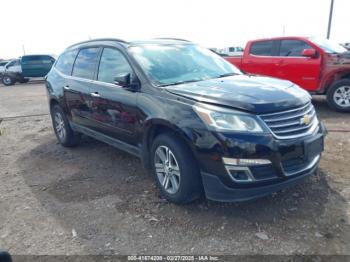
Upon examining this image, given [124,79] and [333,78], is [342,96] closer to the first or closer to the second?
[333,78]

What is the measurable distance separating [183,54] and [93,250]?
264 cm

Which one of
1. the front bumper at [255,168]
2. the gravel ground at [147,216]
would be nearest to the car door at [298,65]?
the gravel ground at [147,216]

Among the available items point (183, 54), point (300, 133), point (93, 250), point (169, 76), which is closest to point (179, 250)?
point (93, 250)

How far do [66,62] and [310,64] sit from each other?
5.53 meters

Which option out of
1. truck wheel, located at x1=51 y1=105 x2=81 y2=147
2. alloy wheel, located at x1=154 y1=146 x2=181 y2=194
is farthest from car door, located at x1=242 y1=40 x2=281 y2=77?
alloy wheel, located at x1=154 y1=146 x2=181 y2=194

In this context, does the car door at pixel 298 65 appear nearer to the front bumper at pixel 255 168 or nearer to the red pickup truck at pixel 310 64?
the red pickup truck at pixel 310 64

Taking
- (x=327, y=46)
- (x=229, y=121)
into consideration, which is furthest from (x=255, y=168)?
(x=327, y=46)

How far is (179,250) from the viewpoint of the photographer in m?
2.76

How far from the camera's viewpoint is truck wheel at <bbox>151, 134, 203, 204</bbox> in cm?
313

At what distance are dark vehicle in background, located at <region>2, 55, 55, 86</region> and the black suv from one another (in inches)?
760

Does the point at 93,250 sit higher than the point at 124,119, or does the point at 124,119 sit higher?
the point at 124,119

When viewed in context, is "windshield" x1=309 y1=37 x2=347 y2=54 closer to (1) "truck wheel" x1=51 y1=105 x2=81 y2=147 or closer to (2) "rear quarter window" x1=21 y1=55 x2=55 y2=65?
(1) "truck wheel" x1=51 y1=105 x2=81 y2=147

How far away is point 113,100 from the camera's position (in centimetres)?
404

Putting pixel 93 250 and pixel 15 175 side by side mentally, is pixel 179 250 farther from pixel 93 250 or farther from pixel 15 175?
pixel 15 175
